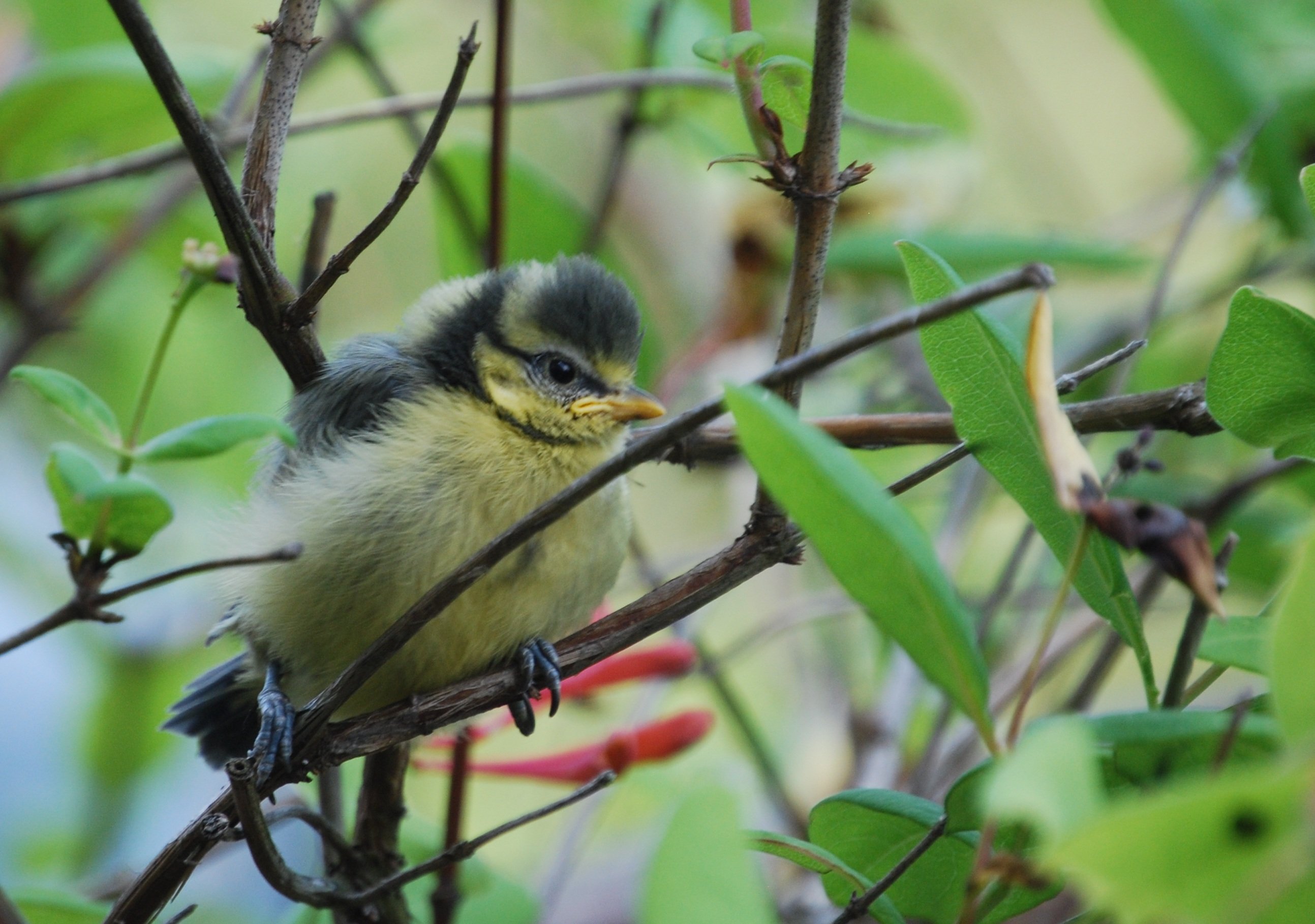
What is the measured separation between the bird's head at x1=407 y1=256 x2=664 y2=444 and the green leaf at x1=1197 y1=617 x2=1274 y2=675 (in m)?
0.71

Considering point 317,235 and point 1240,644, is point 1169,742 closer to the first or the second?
point 1240,644

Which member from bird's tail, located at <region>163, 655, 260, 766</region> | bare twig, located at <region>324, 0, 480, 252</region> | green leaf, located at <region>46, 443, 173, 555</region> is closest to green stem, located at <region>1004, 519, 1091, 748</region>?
green leaf, located at <region>46, 443, 173, 555</region>

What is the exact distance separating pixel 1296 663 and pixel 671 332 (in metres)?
2.35

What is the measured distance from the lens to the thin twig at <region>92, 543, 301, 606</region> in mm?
724

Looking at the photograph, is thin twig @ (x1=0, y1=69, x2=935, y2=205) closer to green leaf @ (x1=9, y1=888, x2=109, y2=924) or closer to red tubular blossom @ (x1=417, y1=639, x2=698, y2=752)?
red tubular blossom @ (x1=417, y1=639, x2=698, y2=752)

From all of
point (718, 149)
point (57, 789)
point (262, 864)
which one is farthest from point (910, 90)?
point (57, 789)

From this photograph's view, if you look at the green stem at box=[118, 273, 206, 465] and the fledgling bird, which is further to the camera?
the fledgling bird

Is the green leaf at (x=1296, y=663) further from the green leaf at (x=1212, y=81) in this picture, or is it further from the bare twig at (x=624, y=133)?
the bare twig at (x=624, y=133)

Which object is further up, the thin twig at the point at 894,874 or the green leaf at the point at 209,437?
the green leaf at the point at 209,437

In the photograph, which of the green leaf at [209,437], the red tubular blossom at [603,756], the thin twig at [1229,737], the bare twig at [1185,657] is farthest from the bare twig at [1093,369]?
the red tubular blossom at [603,756]

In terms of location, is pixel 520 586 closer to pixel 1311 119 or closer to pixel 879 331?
pixel 879 331

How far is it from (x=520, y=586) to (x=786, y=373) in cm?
63

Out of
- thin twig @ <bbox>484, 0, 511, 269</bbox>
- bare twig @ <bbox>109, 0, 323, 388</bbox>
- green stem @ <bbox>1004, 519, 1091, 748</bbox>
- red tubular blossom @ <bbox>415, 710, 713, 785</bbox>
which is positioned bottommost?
green stem @ <bbox>1004, 519, 1091, 748</bbox>

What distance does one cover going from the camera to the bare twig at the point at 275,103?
2.99ft
